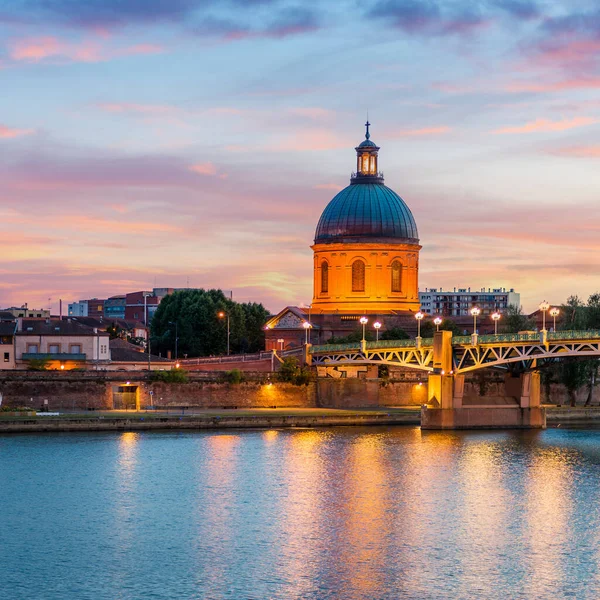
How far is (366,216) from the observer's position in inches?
5157

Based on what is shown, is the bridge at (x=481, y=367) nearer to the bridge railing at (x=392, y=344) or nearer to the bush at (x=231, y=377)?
the bridge railing at (x=392, y=344)

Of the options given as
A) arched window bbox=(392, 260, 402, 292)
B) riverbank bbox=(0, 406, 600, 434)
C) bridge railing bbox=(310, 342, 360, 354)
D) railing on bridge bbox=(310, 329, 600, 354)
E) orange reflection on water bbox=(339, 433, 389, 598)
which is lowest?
orange reflection on water bbox=(339, 433, 389, 598)

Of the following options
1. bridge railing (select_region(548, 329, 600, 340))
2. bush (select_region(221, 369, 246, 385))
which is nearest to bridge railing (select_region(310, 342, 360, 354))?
bush (select_region(221, 369, 246, 385))

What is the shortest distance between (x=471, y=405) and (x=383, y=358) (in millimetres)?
9464

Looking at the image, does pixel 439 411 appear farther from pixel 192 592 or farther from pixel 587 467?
pixel 192 592

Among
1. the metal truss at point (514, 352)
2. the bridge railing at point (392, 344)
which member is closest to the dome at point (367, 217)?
the bridge railing at point (392, 344)

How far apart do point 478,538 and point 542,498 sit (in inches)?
383

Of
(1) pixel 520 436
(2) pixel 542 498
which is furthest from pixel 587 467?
(1) pixel 520 436

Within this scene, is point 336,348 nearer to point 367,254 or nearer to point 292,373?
point 292,373

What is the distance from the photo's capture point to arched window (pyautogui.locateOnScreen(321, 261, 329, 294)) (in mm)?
133750

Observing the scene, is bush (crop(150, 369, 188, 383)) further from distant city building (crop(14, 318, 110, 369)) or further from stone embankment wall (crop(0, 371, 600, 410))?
distant city building (crop(14, 318, 110, 369))

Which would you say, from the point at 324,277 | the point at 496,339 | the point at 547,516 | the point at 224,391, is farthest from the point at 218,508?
the point at 324,277

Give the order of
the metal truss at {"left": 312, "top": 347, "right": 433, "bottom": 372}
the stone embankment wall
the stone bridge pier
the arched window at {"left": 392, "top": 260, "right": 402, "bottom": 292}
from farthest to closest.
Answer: the arched window at {"left": 392, "top": 260, "right": 402, "bottom": 292} → the metal truss at {"left": 312, "top": 347, "right": 433, "bottom": 372} → the stone embankment wall → the stone bridge pier

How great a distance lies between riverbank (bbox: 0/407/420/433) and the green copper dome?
33970mm
